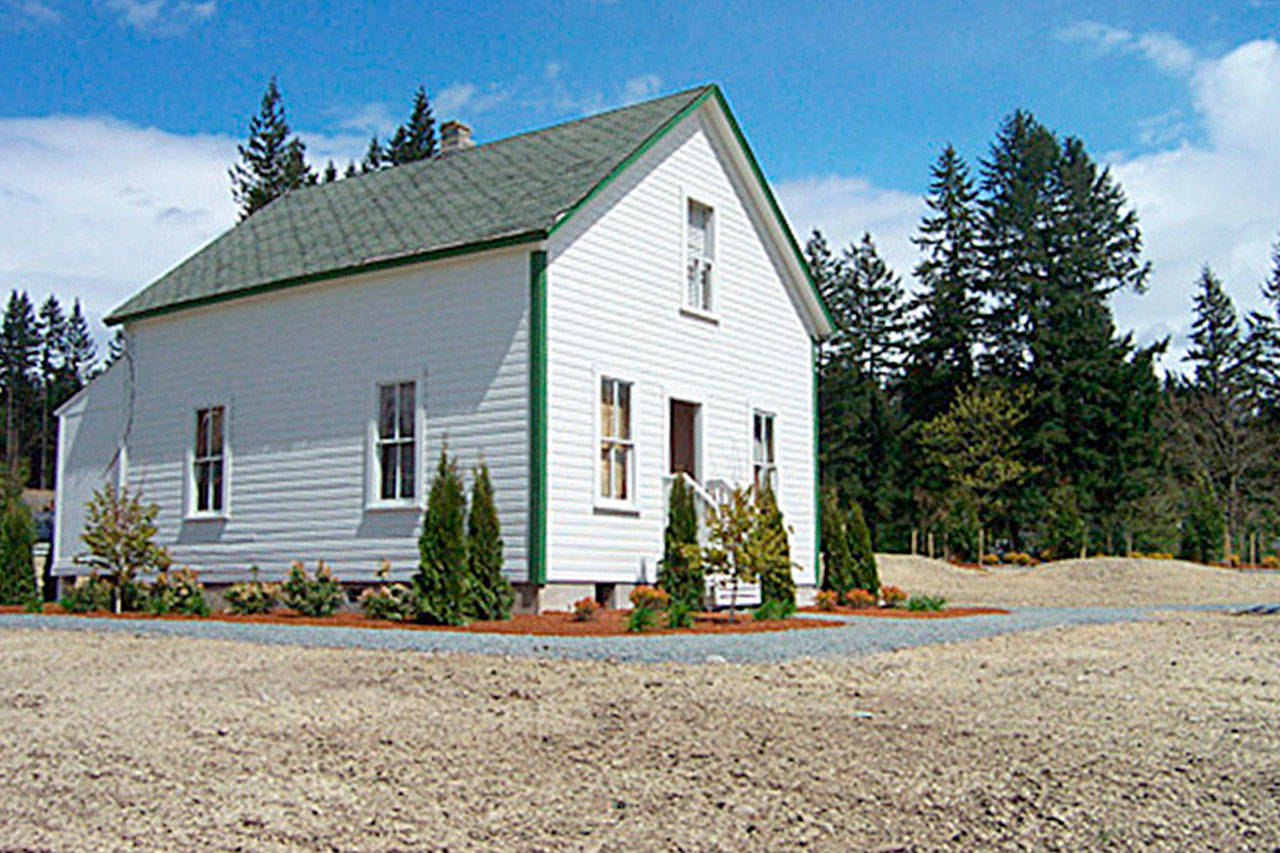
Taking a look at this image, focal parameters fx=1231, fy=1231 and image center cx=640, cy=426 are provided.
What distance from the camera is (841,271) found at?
2307 inches

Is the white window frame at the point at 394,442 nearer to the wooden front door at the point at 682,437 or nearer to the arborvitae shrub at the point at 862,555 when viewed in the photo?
the wooden front door at the point at 682,437

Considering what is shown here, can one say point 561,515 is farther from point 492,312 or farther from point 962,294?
point 962,294

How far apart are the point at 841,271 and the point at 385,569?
1816 inches

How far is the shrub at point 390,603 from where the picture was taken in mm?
13641

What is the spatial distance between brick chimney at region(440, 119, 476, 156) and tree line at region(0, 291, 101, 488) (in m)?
65.2

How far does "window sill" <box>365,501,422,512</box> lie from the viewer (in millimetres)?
15328

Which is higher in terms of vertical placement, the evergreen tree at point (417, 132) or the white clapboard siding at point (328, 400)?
the evergreen tree at point (417, 132)

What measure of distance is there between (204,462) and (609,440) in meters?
6.40

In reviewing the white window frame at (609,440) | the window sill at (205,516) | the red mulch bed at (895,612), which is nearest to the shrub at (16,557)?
the window sill at (205,516)

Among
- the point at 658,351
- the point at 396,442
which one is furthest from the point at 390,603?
the point at 658,351

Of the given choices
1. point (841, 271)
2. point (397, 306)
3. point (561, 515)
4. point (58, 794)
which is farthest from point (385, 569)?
point (841, 271)

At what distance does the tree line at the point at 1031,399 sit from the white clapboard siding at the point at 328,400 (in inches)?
955

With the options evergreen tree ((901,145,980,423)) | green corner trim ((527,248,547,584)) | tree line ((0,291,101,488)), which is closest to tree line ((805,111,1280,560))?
evergreen tree ((901,145,980,423))

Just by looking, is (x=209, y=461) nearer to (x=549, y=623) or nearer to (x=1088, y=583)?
(x=549, y=623)
